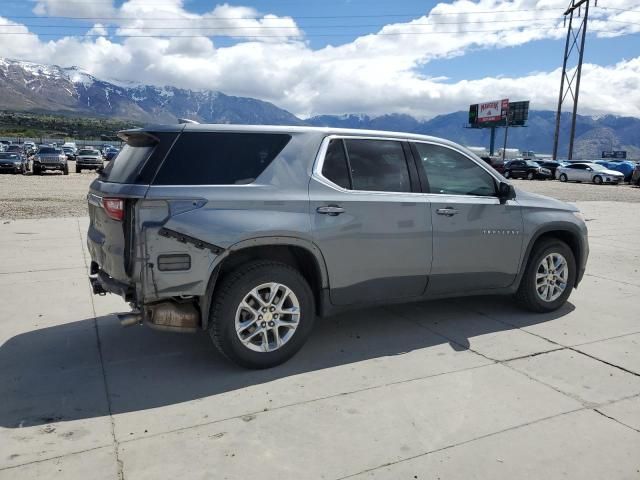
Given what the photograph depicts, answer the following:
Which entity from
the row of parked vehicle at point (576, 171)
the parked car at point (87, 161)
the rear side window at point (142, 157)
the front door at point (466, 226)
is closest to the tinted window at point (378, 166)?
the front door at point (466, 226)

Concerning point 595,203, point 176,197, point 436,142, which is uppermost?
point 436,142

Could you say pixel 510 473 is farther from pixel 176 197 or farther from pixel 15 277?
pixel 15 277

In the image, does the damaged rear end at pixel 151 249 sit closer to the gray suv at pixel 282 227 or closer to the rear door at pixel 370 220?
the gray suv at pixel 282 227

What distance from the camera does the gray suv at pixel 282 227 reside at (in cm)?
376

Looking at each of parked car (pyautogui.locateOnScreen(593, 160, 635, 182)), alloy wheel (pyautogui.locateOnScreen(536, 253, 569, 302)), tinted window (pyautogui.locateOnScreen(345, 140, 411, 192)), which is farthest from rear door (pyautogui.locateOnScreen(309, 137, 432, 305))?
parked car (pyautogui.locateOnScreen(593, 160, 635, 182))

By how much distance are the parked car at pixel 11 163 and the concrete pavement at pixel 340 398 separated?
29.4 meters

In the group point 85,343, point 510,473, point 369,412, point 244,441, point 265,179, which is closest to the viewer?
point 510,473

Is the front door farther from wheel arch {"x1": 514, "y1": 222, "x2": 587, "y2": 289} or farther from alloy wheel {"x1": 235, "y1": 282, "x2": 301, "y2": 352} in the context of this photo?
alloy wheel {"x1": 235, "y1": 282, "x2": 301, "y2": 352}

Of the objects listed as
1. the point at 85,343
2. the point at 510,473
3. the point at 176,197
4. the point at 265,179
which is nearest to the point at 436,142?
the point at 265,179

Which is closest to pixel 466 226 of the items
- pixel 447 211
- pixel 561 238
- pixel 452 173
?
pixel 447 211

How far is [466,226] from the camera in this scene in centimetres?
491

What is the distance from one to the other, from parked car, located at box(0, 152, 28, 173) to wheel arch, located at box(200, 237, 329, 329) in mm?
32258

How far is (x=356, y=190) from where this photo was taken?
439 centimetres

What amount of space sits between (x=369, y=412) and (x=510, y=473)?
935 mm
